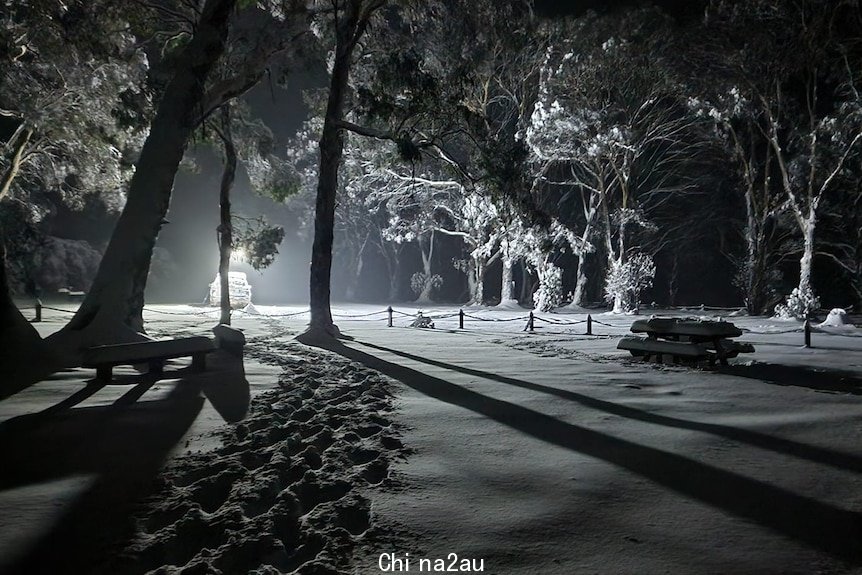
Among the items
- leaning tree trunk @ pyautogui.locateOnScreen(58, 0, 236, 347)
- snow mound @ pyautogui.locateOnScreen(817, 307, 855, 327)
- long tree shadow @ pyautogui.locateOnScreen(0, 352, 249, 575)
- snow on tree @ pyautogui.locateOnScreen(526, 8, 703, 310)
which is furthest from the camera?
snow on tree @ pyautogui.locateOnScreen(526, 8, 703, 310)

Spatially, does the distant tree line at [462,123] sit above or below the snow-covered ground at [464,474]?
above

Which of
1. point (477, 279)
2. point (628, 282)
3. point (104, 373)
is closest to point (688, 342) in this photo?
point (104, 373)

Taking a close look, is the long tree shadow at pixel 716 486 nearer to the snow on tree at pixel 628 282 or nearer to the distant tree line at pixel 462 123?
the distant tree line at pixel 462 123

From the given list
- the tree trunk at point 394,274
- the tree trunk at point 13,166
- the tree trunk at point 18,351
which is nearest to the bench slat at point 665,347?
the tree trunk at point 18,351

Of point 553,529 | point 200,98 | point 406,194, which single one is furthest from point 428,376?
point 406,194

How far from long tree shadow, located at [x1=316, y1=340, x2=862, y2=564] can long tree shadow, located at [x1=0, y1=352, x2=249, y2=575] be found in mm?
3213

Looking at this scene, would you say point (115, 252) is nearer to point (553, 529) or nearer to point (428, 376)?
point (428, 376)

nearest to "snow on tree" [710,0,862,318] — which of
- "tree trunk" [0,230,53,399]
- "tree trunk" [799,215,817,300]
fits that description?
"tree trunk" [799,215,817,300]

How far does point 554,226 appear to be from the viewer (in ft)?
83.6

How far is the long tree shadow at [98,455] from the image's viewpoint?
2.62m

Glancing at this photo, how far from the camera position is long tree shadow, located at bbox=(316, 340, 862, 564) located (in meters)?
2.92

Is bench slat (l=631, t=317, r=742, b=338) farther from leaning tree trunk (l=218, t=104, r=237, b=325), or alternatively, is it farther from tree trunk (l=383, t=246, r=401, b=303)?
tree trunk (l=383, t=246, r=401, b=303)

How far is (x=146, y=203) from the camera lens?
354 inches

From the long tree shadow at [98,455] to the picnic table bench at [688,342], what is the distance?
7.14m
